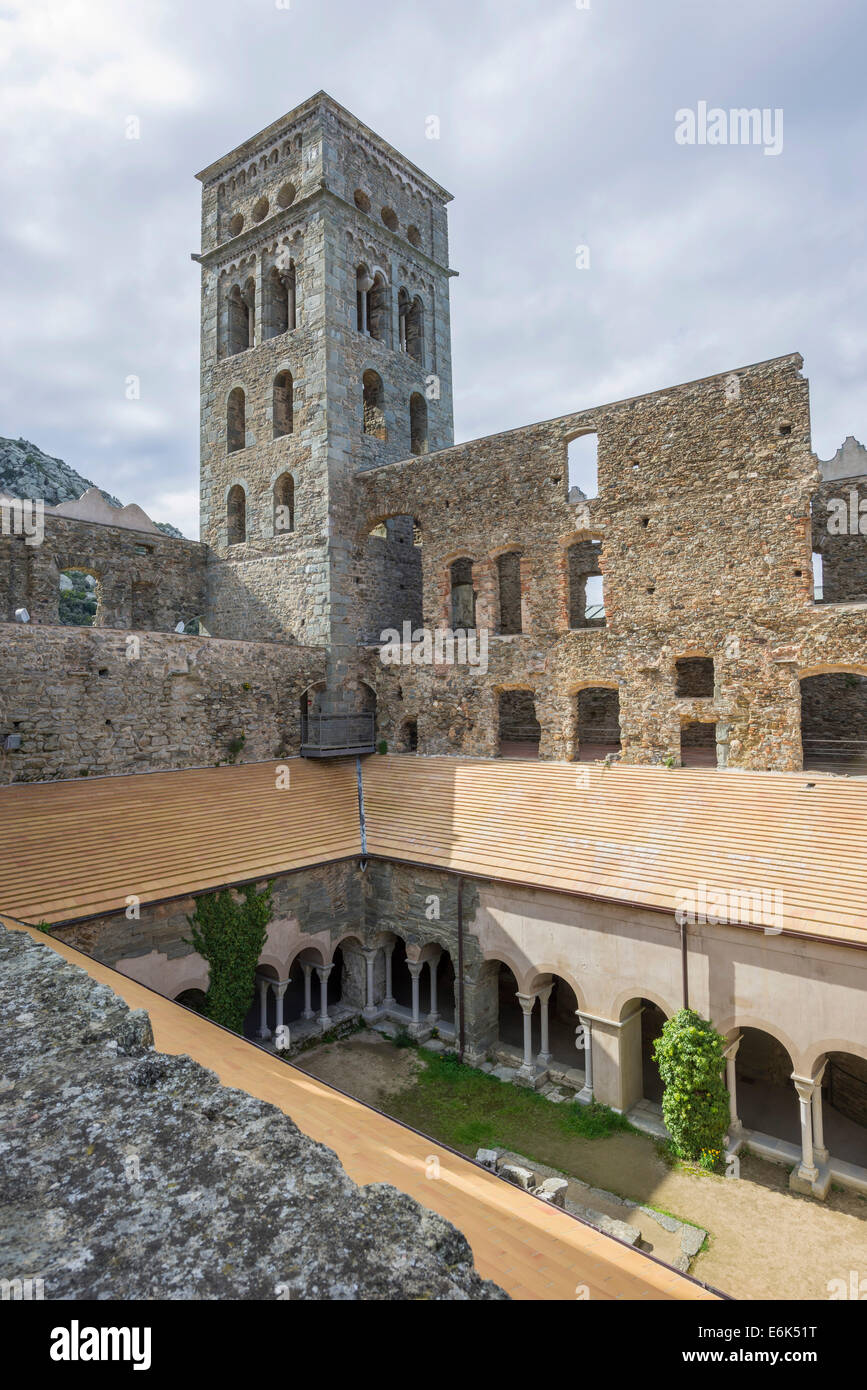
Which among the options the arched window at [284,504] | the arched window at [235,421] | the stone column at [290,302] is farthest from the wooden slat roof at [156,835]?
the stone column at [290,302]

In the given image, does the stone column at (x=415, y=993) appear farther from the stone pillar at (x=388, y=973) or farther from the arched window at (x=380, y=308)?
the arched window at (x=380, y=308)

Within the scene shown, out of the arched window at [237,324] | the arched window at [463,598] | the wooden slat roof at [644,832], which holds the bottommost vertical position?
the wooden slat roof at [644,832]

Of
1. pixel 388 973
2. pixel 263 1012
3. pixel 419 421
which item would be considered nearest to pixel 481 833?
pixel 388 973

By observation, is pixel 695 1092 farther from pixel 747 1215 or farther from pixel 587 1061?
pixel 587 1061

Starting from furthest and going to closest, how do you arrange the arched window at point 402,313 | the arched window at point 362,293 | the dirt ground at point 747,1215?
the arched window at point 402,313 → the arched window at point 362,293 → the dirt ground at point 747,1215

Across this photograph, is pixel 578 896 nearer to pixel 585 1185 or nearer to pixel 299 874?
pixel 585 1185

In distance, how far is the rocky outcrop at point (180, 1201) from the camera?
190cm

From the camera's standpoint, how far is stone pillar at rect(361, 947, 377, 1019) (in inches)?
530

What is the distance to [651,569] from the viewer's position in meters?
14.4

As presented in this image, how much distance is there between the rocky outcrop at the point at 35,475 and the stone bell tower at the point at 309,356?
67.8 feet

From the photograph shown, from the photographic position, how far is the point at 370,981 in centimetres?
1362

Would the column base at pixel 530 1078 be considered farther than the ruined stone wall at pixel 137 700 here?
No

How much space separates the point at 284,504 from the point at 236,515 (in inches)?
80.2

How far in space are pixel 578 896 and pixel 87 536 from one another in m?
14.3
